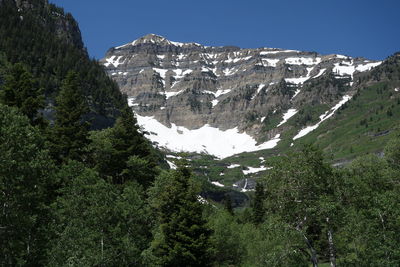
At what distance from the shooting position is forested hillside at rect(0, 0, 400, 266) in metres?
25.2

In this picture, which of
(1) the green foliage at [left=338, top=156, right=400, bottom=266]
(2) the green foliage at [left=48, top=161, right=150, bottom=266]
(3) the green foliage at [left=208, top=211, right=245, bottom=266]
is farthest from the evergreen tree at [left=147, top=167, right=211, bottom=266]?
(3) the green foliage at [left=208, top=211, right=245, bottom=266]

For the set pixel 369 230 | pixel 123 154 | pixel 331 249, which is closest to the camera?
pixel 331 249

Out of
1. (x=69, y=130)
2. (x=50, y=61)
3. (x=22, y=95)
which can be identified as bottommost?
(x=69, y=130)

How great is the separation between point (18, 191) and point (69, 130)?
2751cm

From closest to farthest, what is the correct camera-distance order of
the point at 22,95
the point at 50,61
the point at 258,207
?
1. the point at 22,95
2. the point at 258,207
3. the point at 50,61

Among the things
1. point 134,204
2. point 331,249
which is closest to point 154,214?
point 134,204

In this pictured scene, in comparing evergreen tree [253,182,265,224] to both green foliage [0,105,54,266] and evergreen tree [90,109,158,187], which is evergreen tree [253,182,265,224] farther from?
green foliage [0,105,54,266]

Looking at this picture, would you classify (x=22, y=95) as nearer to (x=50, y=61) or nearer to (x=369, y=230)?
(x=369, y=230)

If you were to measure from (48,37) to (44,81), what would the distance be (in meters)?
50.7

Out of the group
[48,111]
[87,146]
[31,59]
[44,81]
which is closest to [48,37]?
[31,59]

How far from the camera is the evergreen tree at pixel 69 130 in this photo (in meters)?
49.2

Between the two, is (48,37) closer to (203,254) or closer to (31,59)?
(31,59)

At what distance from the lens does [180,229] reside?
41.6 metres

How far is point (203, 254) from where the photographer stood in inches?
1641
